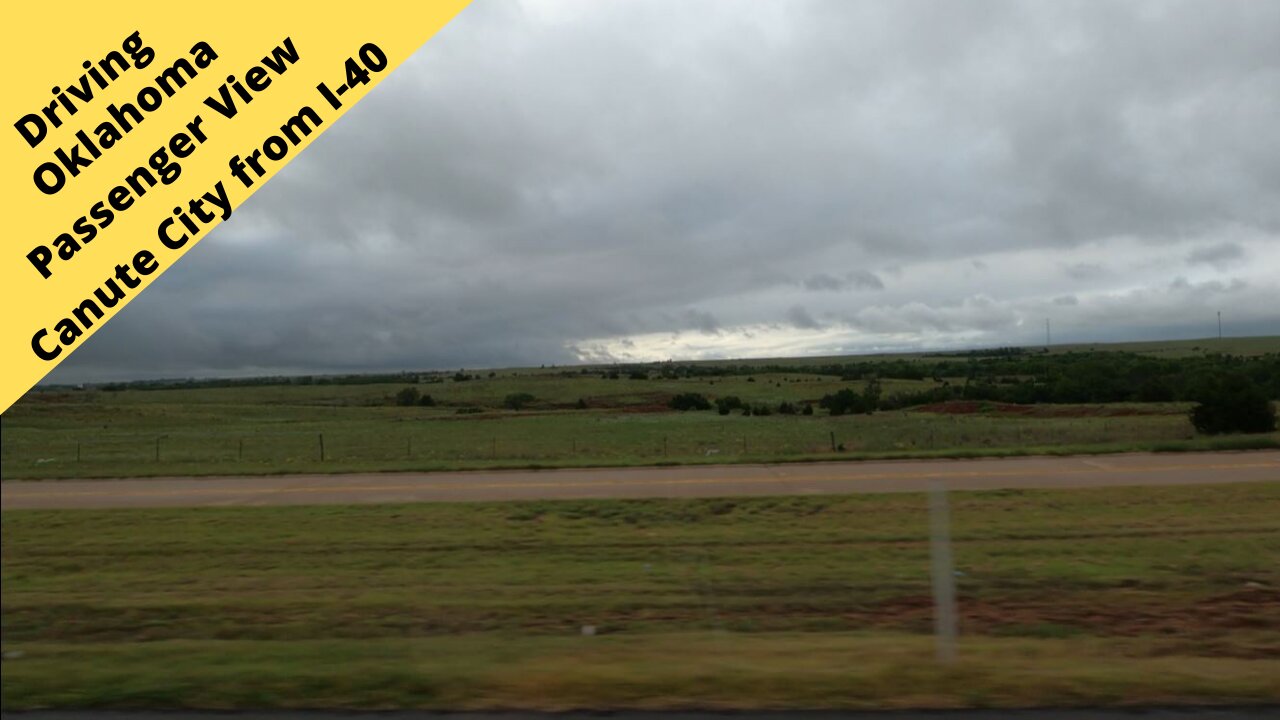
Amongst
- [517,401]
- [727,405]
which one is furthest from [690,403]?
[517,401]

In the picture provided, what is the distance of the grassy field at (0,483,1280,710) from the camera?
18.6ft

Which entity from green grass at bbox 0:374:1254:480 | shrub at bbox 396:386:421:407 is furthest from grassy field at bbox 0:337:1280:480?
shrub at bbox 396:386:421:407

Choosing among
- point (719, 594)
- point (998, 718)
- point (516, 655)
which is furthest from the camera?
point (719, 594)

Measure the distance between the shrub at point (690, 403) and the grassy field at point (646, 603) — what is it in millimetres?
54029

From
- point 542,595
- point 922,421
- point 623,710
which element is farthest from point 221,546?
point 922,421

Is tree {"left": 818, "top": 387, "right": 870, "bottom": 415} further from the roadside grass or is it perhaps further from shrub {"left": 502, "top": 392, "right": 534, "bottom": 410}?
the roadside grass

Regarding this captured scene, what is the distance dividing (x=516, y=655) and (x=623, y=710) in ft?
4.78

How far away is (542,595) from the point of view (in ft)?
30.2

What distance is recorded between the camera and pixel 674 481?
60.2ft

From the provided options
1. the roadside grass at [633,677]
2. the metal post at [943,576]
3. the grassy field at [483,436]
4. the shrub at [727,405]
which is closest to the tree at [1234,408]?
the grassy field at [483,436]

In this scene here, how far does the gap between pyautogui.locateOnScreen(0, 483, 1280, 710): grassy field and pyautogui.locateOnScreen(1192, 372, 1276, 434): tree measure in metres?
16.5

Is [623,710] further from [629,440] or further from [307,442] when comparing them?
[307,442]

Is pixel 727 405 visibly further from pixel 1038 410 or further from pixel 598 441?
pixel 598 441

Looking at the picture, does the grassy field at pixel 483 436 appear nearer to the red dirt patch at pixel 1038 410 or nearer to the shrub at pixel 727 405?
the red dirt patch at pixel 1038 410
